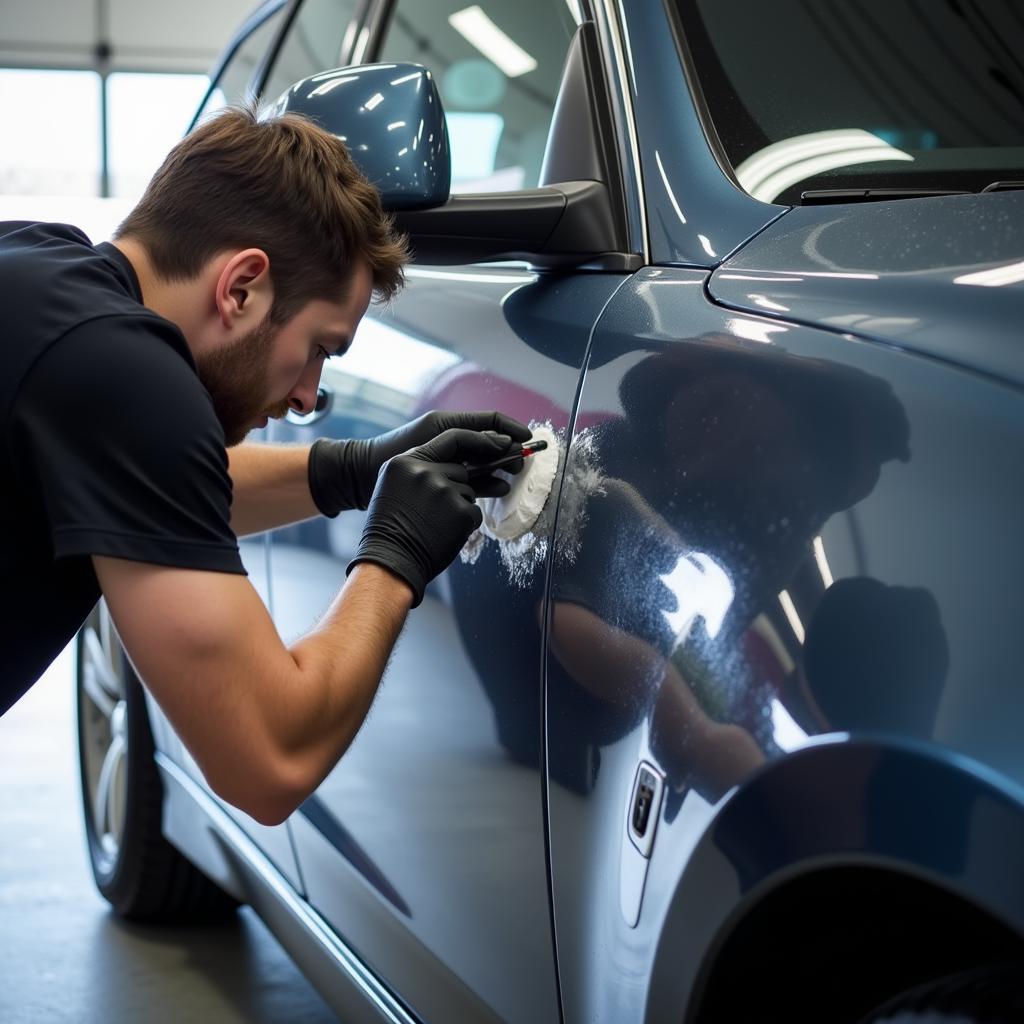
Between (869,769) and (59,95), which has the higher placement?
(869,769)

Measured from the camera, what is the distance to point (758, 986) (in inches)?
36.7

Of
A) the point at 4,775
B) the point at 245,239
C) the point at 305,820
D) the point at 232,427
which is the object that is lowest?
the point at 4,775

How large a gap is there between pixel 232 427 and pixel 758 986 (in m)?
0.80

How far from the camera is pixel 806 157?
1.23 metres

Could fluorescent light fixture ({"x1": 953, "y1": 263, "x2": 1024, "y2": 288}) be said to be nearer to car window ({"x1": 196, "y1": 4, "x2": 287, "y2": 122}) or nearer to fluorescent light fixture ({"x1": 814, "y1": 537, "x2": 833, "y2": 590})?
fluorescent light fixture ({"x1": 814, "y1": 537, "x2": 833, "y2": 590})

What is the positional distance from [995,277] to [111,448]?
672 mm

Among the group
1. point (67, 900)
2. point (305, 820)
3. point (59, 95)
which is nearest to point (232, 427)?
point (305, 820)

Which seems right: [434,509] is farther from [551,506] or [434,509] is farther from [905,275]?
[905,275]

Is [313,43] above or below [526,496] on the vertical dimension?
above

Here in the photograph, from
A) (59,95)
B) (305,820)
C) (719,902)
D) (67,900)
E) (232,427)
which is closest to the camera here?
(719,902)

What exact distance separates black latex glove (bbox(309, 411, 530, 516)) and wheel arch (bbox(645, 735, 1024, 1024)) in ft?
2.00

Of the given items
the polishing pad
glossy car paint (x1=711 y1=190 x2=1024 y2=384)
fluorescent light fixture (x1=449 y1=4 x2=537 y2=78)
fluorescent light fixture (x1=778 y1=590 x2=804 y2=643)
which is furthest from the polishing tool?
fluorescent light fixture (x1=449 y1=4 x2=537 y2=78)

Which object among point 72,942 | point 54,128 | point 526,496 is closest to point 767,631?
point 526,496

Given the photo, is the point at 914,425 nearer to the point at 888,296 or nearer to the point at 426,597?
the point at 888,296
